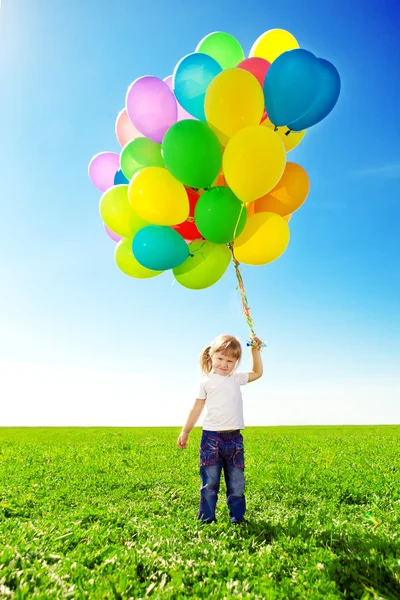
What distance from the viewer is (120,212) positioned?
579cm

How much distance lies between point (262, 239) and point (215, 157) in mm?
1143

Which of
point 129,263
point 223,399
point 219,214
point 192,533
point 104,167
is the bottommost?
point 192,533

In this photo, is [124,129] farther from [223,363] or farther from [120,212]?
[223,363]

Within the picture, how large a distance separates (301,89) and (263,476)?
659 centimetres

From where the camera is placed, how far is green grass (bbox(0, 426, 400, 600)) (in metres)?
3.48

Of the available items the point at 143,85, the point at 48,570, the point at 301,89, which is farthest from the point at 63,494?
the point at 301,89

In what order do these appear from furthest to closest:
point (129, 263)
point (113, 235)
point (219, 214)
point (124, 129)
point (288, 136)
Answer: point (113, 235) → point (124, 129) → point (129, 263) → point (288, 136) → point (219, 214)

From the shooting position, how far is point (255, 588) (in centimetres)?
346

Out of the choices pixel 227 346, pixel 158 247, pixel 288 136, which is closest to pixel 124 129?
pixel 158 247

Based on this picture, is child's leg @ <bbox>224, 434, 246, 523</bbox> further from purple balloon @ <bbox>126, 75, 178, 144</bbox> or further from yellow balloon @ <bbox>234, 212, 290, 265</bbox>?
purple balloon @ <bbox>126, 75, 178, 144</bbox>

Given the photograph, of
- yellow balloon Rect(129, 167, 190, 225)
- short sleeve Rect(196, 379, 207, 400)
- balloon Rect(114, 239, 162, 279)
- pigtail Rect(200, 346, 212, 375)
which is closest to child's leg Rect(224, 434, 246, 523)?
short sleeve Rect(196, 379, 207, 400)

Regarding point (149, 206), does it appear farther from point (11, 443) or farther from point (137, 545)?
point (11, 443)

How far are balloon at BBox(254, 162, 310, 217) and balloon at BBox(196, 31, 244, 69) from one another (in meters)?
1.52

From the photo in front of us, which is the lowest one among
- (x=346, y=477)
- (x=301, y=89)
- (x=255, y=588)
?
(x=255, y=588)
